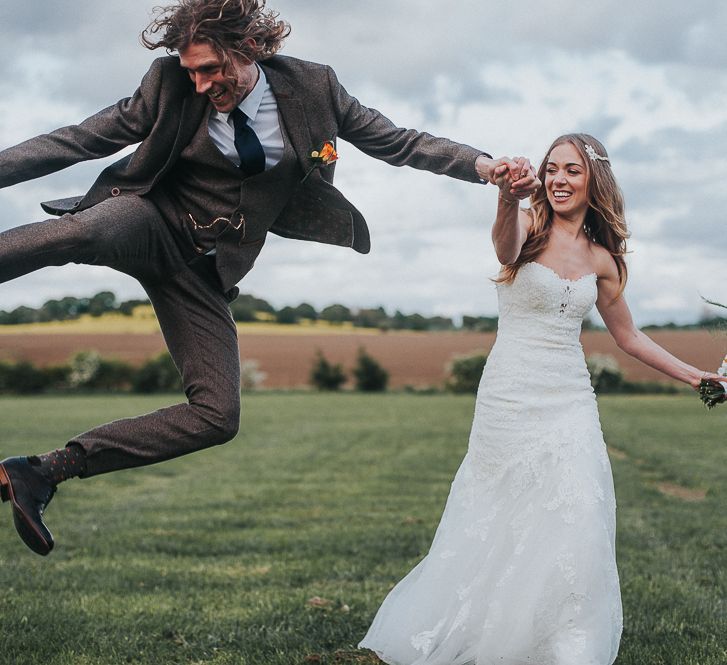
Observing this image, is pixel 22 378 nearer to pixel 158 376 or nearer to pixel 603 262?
pixel 158 376

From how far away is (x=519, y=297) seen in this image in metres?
4.93

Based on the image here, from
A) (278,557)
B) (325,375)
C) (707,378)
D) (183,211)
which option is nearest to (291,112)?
(183,211)

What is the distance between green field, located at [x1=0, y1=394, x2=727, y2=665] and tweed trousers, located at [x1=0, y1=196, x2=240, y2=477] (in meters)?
1.37

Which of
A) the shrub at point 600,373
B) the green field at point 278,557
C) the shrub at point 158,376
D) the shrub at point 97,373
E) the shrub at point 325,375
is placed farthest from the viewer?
the shrub at point 97,373

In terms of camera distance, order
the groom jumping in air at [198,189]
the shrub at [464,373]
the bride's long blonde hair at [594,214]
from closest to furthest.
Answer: the groom jumping in air at [198,189], the bride's long blonde hair at [594,214], the shrub at [464,373]

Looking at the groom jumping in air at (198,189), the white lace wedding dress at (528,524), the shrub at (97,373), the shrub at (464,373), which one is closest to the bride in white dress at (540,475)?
the white lace wedding dress at (528,524)

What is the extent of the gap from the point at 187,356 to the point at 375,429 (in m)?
22.3

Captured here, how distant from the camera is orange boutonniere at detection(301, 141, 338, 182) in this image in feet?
15.2

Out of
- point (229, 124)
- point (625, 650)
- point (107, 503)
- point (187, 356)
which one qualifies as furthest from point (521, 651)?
point (107, 503)

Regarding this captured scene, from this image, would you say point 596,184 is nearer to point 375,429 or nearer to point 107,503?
point 107,503

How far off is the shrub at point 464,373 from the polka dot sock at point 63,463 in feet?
167

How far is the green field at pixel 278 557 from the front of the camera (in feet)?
18.7

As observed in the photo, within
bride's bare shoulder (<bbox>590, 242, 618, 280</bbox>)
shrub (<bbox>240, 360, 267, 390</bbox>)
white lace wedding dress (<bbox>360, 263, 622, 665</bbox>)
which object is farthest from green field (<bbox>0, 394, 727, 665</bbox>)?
shrub (<bbox>240, 360, 267, 390</bbox>)

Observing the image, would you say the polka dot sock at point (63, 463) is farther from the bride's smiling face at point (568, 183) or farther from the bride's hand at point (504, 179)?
the bride's smiling face at point (568, 183)
